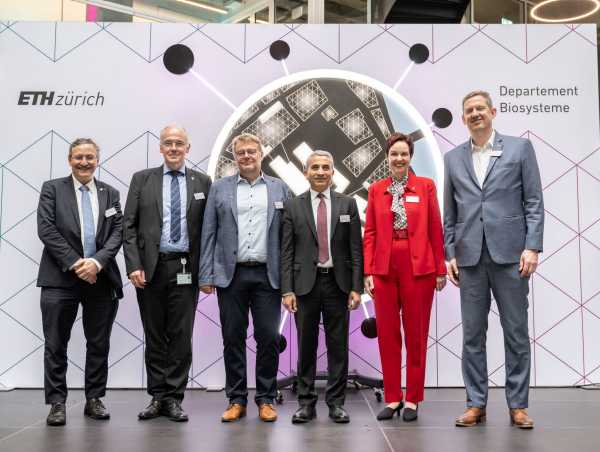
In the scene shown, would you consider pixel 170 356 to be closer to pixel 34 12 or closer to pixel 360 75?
pixel 360 75

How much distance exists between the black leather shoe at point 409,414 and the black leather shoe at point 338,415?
310 millimetres

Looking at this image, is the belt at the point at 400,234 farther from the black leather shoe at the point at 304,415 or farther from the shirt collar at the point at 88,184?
the shirt collar at the point at 88,184

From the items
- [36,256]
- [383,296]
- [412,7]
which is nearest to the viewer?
[383,296]

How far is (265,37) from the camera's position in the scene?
14.1ft

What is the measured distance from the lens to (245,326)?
321cm

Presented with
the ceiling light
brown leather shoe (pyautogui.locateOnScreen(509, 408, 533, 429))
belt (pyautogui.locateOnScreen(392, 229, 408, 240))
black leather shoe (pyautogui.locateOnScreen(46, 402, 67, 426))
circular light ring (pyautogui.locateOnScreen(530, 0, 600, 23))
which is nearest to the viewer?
brown leather shoe (pyautogui.locateOnScreen(509, 408, 533, 429))

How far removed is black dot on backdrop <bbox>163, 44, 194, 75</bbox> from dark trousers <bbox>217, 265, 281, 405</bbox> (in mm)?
1848

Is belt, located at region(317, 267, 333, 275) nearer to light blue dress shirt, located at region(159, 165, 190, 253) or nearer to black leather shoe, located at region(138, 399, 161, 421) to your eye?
light blue dress shirt, located at region(159, 165, 190, 253)

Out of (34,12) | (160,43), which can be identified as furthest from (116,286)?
(34,12)

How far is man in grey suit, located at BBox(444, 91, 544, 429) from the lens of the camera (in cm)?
297

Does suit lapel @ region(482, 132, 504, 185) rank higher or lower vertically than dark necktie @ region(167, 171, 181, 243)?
higher

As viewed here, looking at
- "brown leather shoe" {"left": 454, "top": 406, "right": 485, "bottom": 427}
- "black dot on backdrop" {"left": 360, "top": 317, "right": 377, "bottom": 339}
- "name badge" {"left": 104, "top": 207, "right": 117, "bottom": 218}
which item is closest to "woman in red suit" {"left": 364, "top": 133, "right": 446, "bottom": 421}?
"brown leather shoe" {"left": 454, "top": 406, "right": 485, "bottom": 427}

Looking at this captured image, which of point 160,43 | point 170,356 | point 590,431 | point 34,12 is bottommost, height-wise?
point 590,431

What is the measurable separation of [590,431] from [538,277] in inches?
56.3
